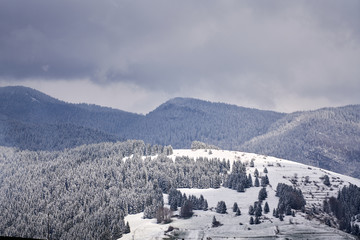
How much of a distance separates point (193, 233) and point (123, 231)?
3604cm

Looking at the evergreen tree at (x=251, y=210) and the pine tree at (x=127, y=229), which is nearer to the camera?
the pine tree at (x=127, y=229)

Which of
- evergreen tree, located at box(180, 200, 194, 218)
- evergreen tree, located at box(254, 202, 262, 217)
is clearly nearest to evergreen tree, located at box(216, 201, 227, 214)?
evergreen tree, located at box(180, 200, 194, 218)

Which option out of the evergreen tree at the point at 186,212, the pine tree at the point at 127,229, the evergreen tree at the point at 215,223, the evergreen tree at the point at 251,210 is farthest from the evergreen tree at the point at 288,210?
the pine tree at the point at 127,229

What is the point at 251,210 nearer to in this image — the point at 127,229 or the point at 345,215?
the point at 345,215

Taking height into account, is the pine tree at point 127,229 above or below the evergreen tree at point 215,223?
below

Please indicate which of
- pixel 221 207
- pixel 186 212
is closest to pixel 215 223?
pixel 221 207

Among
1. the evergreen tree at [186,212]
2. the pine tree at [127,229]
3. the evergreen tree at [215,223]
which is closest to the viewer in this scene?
the evergreen tree at [215,223]

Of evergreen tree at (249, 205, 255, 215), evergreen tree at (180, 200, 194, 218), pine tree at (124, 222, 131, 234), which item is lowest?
pine tree at (124, 222, 131, 234)

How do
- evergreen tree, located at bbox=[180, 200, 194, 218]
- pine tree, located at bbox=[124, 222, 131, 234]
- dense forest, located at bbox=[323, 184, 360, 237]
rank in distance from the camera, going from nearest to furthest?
dense forest, located at bbox=[323, 184, 360, 237] < pine tree, located at bbox=[124, 222, 131, 234] < evergreen tree, located at bbox=[180, 200, 194, 218]

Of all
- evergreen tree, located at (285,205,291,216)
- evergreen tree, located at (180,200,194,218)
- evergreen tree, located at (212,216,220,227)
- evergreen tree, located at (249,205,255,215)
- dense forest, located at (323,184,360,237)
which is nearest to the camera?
dense forest, located at (323,184,360,237)

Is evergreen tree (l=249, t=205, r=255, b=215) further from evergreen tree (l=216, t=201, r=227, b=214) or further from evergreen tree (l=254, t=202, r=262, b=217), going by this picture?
evergreen tree (l=216, t=201, r=227, b=214)

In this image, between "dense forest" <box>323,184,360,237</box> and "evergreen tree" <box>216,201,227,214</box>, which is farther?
"evergreen tree" <box>216,201,227,214</box>

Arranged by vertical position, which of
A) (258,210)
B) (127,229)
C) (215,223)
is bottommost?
(127,229)

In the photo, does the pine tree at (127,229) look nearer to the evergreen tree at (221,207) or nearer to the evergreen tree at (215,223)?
the evergreen tree at (215,223)
